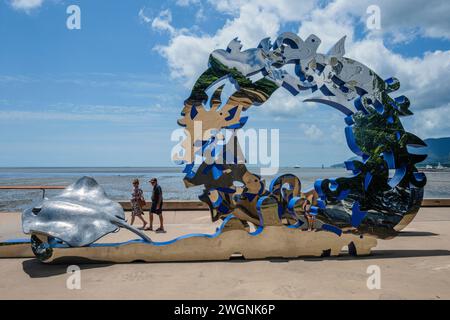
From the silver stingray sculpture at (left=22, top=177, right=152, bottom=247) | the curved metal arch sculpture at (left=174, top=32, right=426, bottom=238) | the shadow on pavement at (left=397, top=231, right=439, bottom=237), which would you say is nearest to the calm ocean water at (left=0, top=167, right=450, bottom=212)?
the shadow on pavement at (left=397, top=231, right=439, bottom=237)

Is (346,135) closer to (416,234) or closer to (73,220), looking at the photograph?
(416,234)

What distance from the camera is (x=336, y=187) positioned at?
703 cm

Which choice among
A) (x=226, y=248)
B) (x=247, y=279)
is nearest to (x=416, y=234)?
(x=226, y=248)

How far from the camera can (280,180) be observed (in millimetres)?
7328

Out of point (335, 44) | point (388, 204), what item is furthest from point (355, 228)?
point (335, 44)

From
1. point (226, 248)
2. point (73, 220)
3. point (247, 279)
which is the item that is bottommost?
point (247, 279)

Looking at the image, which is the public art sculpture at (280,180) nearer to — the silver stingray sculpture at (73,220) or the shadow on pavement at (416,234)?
the silver stingray sculpture at (73,220)

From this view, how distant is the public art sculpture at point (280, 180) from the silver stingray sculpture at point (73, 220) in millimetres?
47

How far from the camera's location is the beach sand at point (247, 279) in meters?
5.01

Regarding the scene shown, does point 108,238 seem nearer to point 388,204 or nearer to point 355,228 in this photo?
point 355,228

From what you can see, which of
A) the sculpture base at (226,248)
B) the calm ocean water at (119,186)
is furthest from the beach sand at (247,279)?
the calm ocean water at (119,186)

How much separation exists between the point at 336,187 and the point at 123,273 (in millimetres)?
3910

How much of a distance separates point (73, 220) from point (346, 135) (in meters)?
4.95

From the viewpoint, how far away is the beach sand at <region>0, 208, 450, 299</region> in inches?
197
